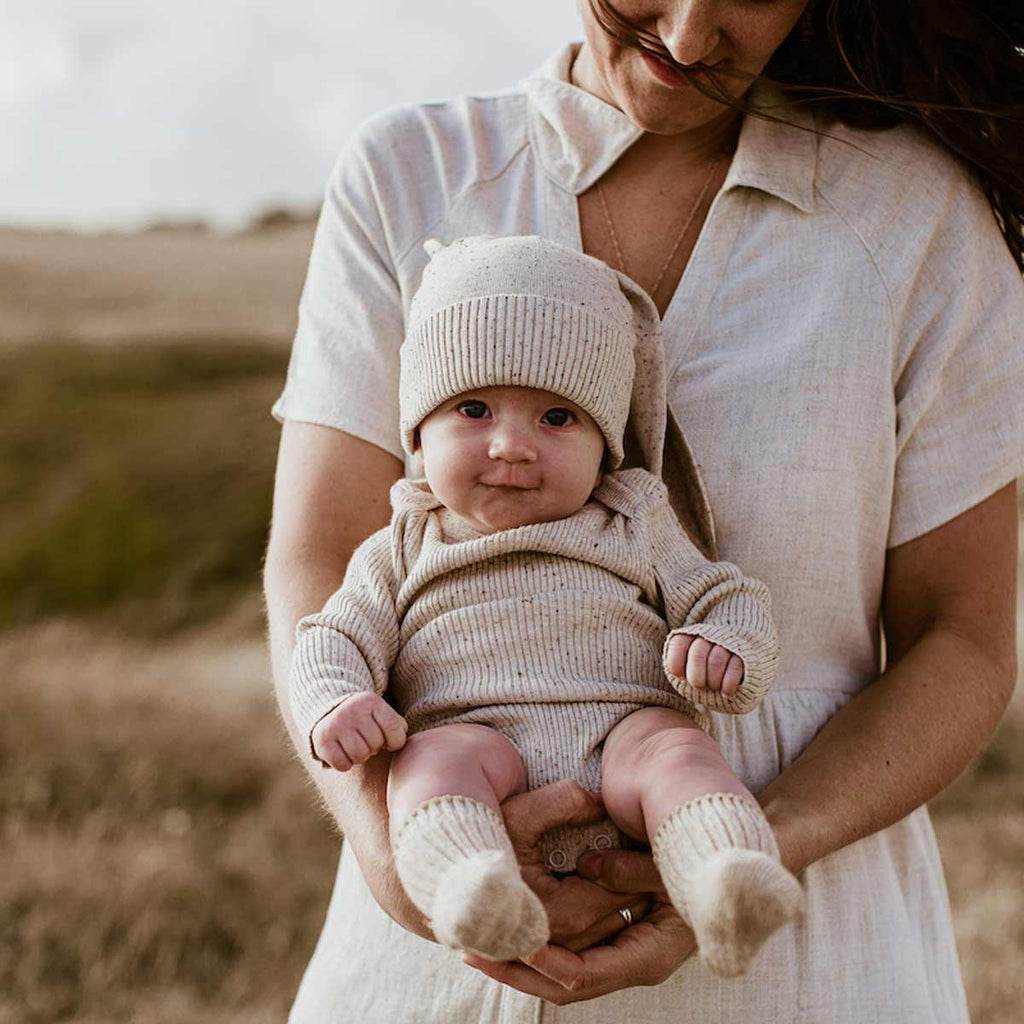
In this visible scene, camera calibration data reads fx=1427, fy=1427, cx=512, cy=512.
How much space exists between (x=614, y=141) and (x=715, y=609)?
2.40ft

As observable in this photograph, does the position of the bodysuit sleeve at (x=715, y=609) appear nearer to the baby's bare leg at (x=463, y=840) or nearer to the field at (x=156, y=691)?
the baby's bare leg at (x=463, y=840)

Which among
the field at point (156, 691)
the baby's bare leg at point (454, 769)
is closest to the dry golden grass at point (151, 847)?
the field at point (156, 691)

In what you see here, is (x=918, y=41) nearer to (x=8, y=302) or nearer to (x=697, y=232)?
(x=697, y=232)

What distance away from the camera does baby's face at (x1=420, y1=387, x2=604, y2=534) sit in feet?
5.64

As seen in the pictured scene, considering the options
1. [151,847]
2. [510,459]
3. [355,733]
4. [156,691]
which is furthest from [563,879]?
[156,691]

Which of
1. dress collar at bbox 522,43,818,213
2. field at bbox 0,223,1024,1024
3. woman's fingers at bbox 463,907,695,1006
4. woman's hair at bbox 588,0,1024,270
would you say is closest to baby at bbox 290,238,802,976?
woman's fingers at bbox 463,907,695,1006

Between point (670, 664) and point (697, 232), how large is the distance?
0.68 meters

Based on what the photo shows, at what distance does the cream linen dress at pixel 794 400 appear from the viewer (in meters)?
1.82

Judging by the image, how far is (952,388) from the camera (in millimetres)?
1921

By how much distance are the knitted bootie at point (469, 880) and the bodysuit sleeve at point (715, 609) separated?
12.2 inches

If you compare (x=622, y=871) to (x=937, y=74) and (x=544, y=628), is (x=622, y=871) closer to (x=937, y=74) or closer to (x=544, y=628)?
(x=544, y=628)

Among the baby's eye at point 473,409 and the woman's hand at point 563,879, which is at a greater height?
the baby's eye at point 473,409

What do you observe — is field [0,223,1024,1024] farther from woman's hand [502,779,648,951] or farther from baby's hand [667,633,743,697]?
baby's hand [667,633,743,697]

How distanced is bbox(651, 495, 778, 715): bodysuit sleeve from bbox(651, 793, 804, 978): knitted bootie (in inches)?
7.9
